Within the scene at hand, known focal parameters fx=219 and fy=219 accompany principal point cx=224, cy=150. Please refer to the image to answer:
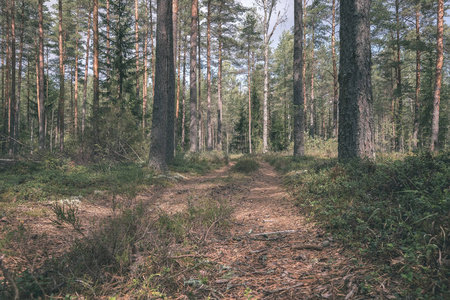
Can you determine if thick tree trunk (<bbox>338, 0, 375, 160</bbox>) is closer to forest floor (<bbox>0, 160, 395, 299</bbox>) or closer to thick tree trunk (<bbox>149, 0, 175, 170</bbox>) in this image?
forest floor (<bbox>0, 160, 395, 299</bbox>)

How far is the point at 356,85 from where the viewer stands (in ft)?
16.8

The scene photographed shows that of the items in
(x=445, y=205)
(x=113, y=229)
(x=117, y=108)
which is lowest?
(x=113, y=229)

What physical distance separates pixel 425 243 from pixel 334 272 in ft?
2.54

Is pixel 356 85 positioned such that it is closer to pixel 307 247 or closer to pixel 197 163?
pixel 307 247

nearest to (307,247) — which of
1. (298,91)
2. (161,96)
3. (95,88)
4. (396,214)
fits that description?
(396,214)

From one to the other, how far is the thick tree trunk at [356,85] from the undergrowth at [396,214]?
0.73 m

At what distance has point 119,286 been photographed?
1.90m

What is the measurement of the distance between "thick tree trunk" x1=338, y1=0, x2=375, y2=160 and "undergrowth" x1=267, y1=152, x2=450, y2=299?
735mm

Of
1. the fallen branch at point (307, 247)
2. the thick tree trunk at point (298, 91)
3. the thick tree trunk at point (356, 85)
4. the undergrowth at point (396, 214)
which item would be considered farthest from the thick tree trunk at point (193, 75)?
the fallen branch at point (307, 247)

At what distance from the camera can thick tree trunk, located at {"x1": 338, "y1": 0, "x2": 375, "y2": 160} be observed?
5020 millimetres

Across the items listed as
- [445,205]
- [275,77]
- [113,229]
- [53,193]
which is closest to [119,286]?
[113,229]

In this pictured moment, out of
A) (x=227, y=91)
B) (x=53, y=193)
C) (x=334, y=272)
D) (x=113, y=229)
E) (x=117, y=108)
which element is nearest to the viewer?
(x=334, y=272)

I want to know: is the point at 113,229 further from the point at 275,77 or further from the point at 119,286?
the point at 275,77

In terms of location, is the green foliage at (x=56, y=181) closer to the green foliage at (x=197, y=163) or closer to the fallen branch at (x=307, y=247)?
the green foliage at (x=197, y=163)
